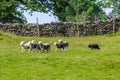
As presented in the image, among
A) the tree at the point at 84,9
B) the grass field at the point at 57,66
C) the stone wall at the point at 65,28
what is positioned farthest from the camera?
the tree at the point at 84,9

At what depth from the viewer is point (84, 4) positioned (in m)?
112

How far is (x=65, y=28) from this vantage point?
51.9 metres

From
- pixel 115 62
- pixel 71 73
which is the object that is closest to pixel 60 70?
pixel 71 73

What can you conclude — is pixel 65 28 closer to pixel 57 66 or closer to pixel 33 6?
pixel 33 6

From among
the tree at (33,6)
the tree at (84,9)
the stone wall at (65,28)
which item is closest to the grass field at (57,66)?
the stone wall at (65,28)

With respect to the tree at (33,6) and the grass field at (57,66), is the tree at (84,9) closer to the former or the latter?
the tree at (33,6)

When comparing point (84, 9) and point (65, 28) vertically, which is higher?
point (84, 9)

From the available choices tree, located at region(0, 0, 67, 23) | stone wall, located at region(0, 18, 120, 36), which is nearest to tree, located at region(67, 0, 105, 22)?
tree, located at region(0, 0, 67, 23)

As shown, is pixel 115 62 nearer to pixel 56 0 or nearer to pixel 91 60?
pixel 91 60

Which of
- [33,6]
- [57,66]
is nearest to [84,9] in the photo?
[33,6]

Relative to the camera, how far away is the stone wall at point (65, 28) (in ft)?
168

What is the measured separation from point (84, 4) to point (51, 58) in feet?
287

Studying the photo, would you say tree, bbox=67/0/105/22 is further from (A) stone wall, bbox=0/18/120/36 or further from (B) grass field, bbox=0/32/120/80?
(B) grass field, bbox=0/32/120/80

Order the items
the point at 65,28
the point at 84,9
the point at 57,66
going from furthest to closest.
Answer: the point at 84,9
the point at 65,28
the point at 57,66
